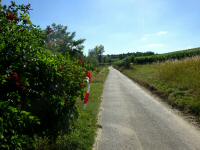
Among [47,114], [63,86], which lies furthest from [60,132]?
[63,86]

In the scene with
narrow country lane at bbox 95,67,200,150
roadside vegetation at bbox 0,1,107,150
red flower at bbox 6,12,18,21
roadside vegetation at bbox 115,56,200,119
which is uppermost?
red flower at bbox 6,12,18,21

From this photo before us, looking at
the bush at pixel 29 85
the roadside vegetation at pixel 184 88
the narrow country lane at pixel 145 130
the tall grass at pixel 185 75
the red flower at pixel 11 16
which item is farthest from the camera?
the tall grass at pixel 185 75

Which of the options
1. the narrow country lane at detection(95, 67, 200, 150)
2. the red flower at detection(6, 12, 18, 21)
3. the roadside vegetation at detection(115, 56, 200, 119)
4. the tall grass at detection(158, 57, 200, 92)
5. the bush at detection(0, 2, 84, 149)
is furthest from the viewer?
the tall grass at detection(158, 57, 200, 92)

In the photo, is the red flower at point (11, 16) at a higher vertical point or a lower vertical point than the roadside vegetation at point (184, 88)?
higher

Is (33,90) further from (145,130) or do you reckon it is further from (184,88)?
(184,88)

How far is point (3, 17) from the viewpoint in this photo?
5461mm

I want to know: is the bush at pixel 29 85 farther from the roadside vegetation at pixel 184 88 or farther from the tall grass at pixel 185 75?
the tall grass at pixel 185 75

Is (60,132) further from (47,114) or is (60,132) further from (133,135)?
(133,135)

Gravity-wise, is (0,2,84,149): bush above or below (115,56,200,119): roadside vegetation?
above

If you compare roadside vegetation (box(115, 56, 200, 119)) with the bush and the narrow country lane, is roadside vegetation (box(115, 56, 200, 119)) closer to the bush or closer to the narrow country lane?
the narrow country lane

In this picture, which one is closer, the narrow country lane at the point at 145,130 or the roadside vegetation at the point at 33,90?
the roadside vegetation at the point at 33,90

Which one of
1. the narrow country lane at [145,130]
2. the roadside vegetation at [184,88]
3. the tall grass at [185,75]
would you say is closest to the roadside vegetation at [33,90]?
the narrow country lane at [145,130]

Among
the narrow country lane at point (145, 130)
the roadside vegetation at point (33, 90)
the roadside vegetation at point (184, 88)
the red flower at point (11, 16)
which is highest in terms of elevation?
the red flower at point (11, 16)

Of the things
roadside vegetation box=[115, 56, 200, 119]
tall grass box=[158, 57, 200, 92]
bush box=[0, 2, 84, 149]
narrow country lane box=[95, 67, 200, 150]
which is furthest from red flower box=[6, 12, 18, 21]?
tall grass box=[158, 57, 200, 92]
